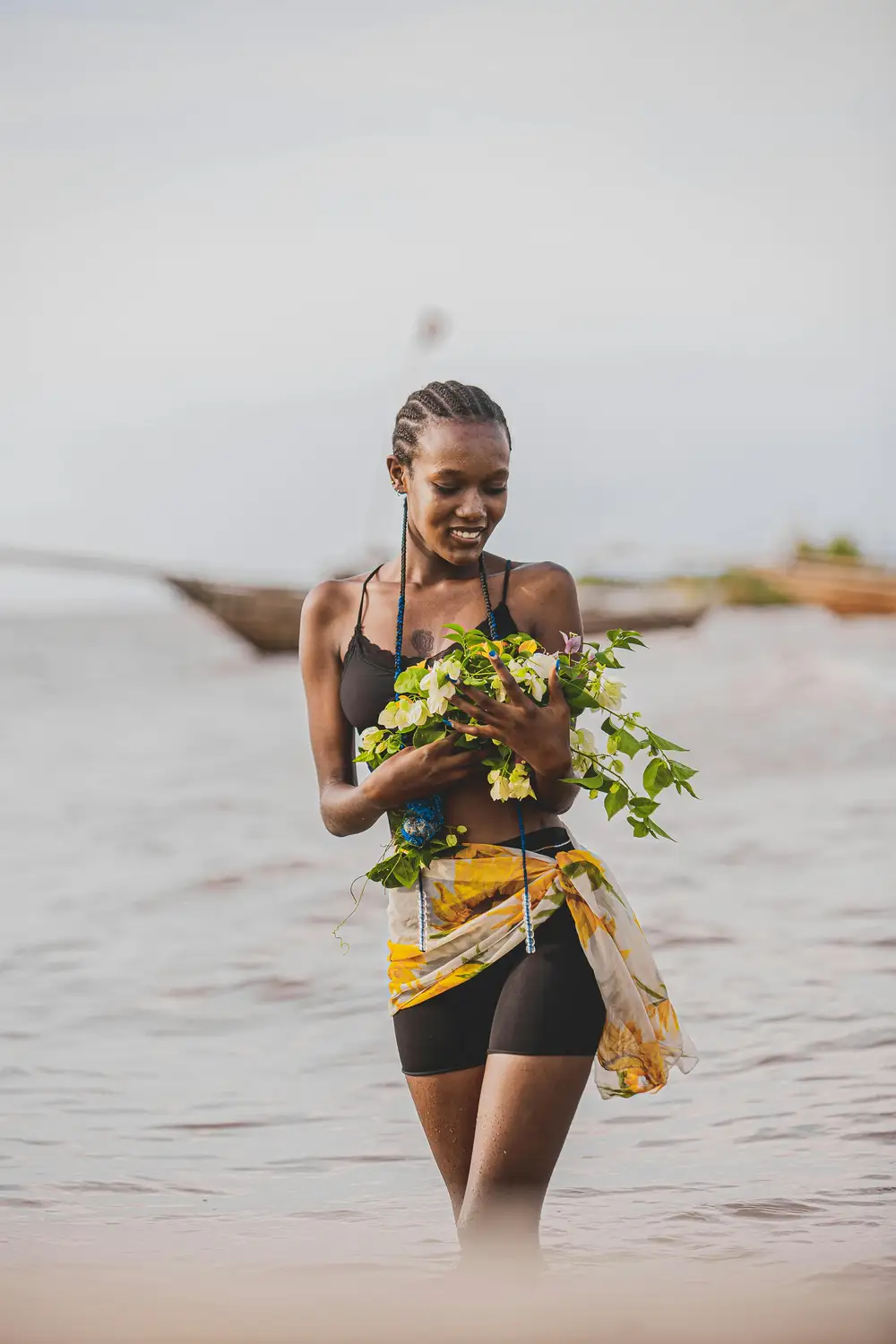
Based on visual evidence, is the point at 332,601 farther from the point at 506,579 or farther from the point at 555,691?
the point at 555,691

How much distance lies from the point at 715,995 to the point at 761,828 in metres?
6.75

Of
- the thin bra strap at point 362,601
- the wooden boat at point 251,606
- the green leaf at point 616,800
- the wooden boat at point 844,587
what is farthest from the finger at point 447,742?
the wooden boat at point 844,587

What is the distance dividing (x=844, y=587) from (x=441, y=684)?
4203 centimetres

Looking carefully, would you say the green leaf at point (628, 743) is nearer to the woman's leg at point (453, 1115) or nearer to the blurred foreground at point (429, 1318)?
the woman's leg at point (453, 1115)

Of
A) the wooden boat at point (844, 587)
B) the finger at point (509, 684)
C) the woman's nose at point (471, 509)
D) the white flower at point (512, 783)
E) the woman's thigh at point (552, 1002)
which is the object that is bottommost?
the wooden boat at point (844, 587)

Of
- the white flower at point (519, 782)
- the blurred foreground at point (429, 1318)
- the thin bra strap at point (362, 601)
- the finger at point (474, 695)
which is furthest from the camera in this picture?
the thin bra strap at point (362, 601)

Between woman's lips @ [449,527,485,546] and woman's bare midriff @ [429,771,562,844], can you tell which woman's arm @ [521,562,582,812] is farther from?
woman's lips @ [449,527,485,546]

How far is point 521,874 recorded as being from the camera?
3.83 m

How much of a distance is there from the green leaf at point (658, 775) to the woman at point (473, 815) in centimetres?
18

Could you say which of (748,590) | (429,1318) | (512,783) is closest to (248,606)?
(748,590)

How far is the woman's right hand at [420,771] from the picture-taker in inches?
145

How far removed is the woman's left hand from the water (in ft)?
7.64

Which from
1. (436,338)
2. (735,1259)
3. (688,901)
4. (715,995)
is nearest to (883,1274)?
(735,1259)

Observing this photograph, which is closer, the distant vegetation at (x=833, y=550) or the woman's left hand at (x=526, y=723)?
the woman's left hand at (x=526, y=723)
